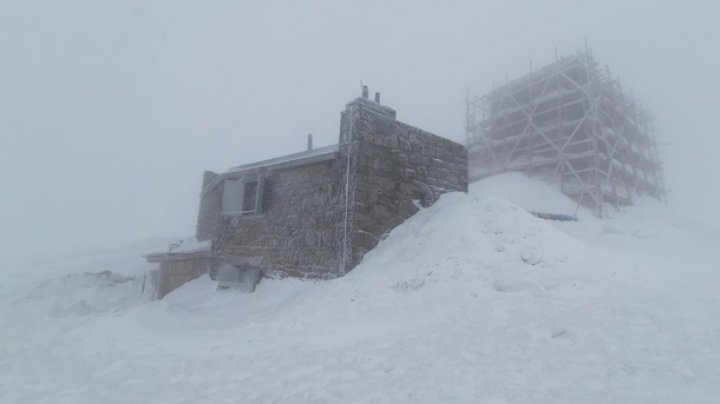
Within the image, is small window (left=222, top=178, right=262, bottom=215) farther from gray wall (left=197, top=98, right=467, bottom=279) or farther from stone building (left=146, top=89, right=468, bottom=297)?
gray wall (left=197, top=98, right=467, bottom=279)

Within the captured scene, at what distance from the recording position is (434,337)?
4441 mm

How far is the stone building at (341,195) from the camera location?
26.1 feet

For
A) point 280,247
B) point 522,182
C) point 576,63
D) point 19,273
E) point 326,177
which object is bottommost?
point 19,273

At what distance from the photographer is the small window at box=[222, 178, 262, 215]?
1101cm

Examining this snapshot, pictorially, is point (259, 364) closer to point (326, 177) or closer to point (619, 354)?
point (619, 354)

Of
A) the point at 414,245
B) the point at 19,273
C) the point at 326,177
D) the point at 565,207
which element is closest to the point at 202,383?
the point at 414,245

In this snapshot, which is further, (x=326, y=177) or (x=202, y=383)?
(x=326, y=177)

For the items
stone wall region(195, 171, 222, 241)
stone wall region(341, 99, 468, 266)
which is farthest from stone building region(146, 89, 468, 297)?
stone wall region(195, 171, 222, 241)

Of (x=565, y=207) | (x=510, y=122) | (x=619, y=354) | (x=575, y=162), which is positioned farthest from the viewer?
(x=510, y=122)

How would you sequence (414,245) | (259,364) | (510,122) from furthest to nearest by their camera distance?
(510,122)
(414,245)
(259,364)

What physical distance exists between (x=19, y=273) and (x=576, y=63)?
34.6 metres

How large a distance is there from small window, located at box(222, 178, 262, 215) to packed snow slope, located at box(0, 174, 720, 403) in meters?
3.20

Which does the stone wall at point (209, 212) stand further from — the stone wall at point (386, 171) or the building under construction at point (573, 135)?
the building under construction at point (573, 135)

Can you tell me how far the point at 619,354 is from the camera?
355 cm
